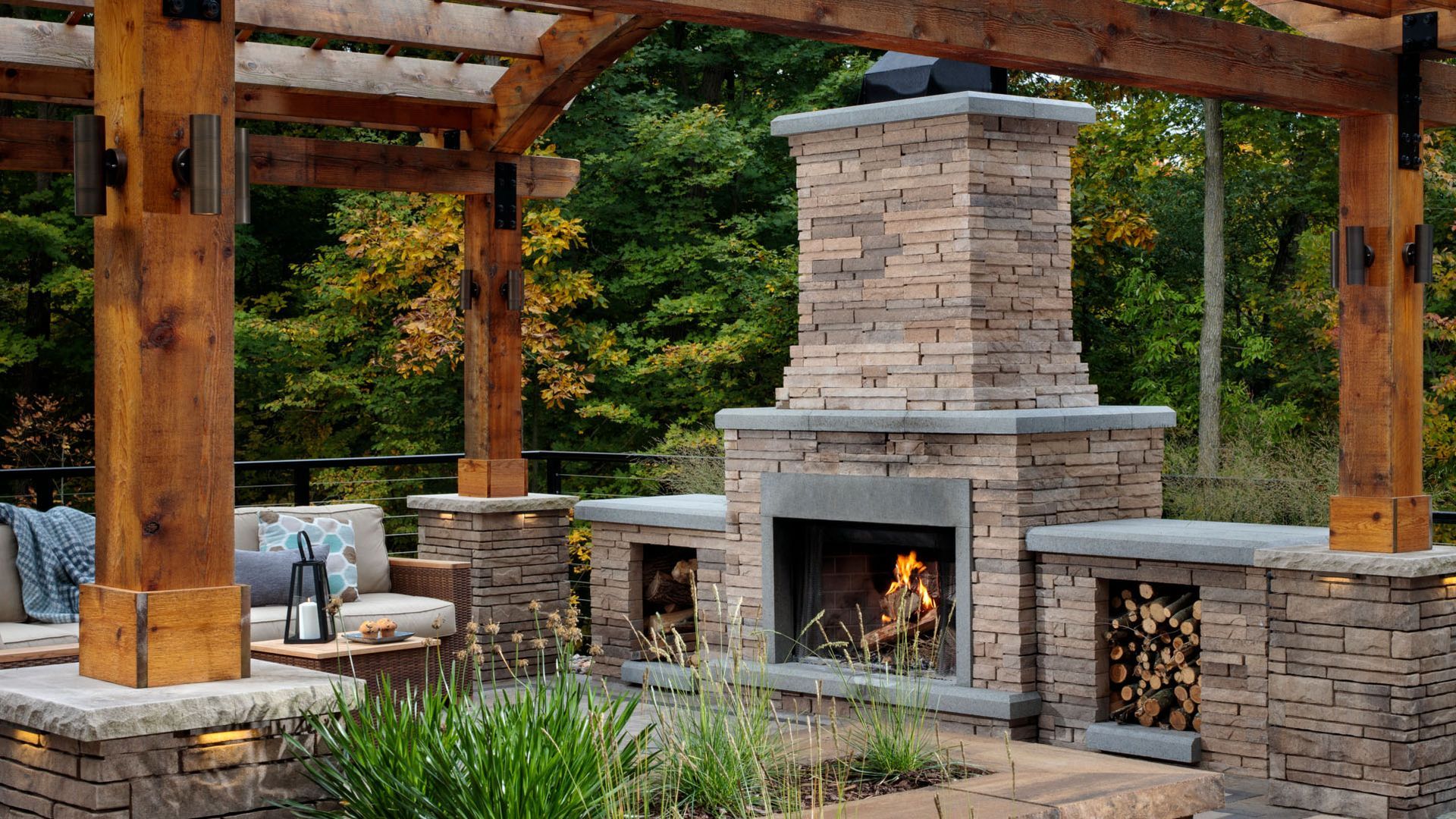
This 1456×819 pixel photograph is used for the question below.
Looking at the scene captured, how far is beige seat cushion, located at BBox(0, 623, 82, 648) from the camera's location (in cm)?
609

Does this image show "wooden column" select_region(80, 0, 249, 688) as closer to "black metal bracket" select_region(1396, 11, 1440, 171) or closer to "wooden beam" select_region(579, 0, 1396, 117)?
"wooden beam" select_region(579, 0, 1396, 117)

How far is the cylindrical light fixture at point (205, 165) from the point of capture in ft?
11.4

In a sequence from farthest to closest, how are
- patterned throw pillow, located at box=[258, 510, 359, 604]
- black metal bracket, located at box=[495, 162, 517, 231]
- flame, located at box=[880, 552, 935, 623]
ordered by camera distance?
black metal bracket, located at box=[495, 162, 517, 231] < patterned throw pillow, located at box=[258, 510, 359, 604] < flame, located at box=[880, 552, 935, 623]

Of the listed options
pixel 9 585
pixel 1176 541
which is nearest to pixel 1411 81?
pixel 1176 541

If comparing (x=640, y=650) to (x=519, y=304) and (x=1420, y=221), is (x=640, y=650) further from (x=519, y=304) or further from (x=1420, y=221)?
(x=1420, y=221)

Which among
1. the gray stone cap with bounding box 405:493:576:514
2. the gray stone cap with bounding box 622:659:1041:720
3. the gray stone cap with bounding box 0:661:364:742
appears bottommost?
the gray stone cap with bounding box 622:659:1041:720

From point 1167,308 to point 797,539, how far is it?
9.09 m

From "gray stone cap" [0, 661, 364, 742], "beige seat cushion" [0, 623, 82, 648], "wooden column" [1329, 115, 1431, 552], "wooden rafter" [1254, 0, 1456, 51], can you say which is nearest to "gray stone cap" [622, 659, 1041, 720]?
"wooden column" [1329, 115, 1431, 552]

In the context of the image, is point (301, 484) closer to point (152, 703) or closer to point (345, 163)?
point (345, 163)

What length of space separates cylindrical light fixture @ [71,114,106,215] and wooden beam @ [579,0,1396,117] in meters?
1.25

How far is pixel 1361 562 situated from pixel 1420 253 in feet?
3.63

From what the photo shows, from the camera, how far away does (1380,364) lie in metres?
5.64

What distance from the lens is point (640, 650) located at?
25.8 ft

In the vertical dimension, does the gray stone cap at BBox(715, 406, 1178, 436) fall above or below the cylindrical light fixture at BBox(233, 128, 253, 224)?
below
